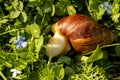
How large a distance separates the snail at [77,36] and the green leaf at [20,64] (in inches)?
7.8

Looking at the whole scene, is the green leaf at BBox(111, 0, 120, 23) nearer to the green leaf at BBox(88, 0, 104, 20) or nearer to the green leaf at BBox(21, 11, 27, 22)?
the green leaf at BBox(88, 0, 104, 20)

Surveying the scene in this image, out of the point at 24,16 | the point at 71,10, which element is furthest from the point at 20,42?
the point at 71,10

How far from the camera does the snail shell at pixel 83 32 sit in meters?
2.33

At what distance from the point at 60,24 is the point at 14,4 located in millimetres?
330

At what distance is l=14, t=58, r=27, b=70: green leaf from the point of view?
2195 millimetres

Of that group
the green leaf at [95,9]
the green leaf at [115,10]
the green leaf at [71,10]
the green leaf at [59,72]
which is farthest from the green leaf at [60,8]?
the green leaf at [59,72]

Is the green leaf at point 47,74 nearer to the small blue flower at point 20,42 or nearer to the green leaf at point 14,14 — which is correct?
the small blue flower at point 20,42

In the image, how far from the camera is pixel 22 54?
2.19 m

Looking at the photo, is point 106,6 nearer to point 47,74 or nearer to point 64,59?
point 64,59

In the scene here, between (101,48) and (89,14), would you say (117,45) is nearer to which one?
(101,48)

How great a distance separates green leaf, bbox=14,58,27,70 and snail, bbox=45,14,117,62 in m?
0.20

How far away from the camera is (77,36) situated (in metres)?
2.34

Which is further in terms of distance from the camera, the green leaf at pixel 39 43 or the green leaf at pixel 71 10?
the green leaf at pixel 71 10

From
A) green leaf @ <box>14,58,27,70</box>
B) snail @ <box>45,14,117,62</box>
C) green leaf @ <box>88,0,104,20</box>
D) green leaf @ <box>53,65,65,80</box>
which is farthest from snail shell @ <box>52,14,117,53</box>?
green leaf @ <box>14,58,27,70</box>
